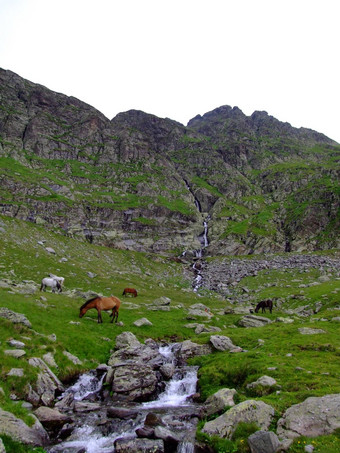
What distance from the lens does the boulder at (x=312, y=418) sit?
12.0 metres

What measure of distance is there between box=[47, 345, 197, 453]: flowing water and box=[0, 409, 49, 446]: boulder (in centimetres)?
77

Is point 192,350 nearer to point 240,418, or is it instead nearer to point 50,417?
point 240,418

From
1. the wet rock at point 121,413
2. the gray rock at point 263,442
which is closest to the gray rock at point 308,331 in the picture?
the gray rock at point 263,442

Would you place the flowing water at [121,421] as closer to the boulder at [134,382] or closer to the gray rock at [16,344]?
the boulder at [134,382]

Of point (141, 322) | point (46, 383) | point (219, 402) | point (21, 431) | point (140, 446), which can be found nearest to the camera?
point (21, 431)

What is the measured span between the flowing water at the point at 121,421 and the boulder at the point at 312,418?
4500mm

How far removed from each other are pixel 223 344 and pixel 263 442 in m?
15.0

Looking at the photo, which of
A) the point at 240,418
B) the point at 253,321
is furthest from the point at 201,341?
the point at 240,418

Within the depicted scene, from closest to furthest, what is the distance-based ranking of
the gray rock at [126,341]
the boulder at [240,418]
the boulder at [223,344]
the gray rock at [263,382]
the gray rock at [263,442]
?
the gray rock at [263,442]
the boulder at [240,418]
the gray rock at [263,382]
the boulder at [223,344]
the gray rock at [126,341]

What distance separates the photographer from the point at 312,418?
12641 mm

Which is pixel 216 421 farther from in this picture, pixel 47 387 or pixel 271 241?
pixel 271 241

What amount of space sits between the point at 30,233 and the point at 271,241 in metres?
114

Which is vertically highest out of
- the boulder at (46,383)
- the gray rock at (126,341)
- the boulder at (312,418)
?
the boulder at (312,418)

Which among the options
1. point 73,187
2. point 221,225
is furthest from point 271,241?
point 73,187
